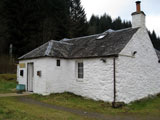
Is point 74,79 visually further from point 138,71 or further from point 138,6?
point 138,6

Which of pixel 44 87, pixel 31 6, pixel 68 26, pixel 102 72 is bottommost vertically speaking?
pixel 44 87

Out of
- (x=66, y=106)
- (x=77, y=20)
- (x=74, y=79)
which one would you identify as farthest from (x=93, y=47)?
(x=77, y=20)

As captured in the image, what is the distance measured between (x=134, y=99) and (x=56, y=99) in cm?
548

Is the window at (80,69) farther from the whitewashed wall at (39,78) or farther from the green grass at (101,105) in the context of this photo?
the whitewashed wall at (39,78)

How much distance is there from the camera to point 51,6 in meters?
35.6

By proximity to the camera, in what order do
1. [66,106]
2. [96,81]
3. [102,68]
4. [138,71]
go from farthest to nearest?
[138,71] < [96,81] < [102,68] < [66,106]

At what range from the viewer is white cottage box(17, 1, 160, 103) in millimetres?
10617

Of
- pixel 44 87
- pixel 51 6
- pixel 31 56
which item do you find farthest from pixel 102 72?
pixel 51 6

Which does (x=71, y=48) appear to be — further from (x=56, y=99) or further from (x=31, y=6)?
(x=31, y=6)

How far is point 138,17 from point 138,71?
Result: 420cm

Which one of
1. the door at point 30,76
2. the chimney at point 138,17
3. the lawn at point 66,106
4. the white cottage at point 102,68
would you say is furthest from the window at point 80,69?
the chimney at point 138,17

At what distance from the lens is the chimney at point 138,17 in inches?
490

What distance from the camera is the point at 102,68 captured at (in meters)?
11.1

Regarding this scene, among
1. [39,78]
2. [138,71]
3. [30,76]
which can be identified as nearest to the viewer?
[138,71]
